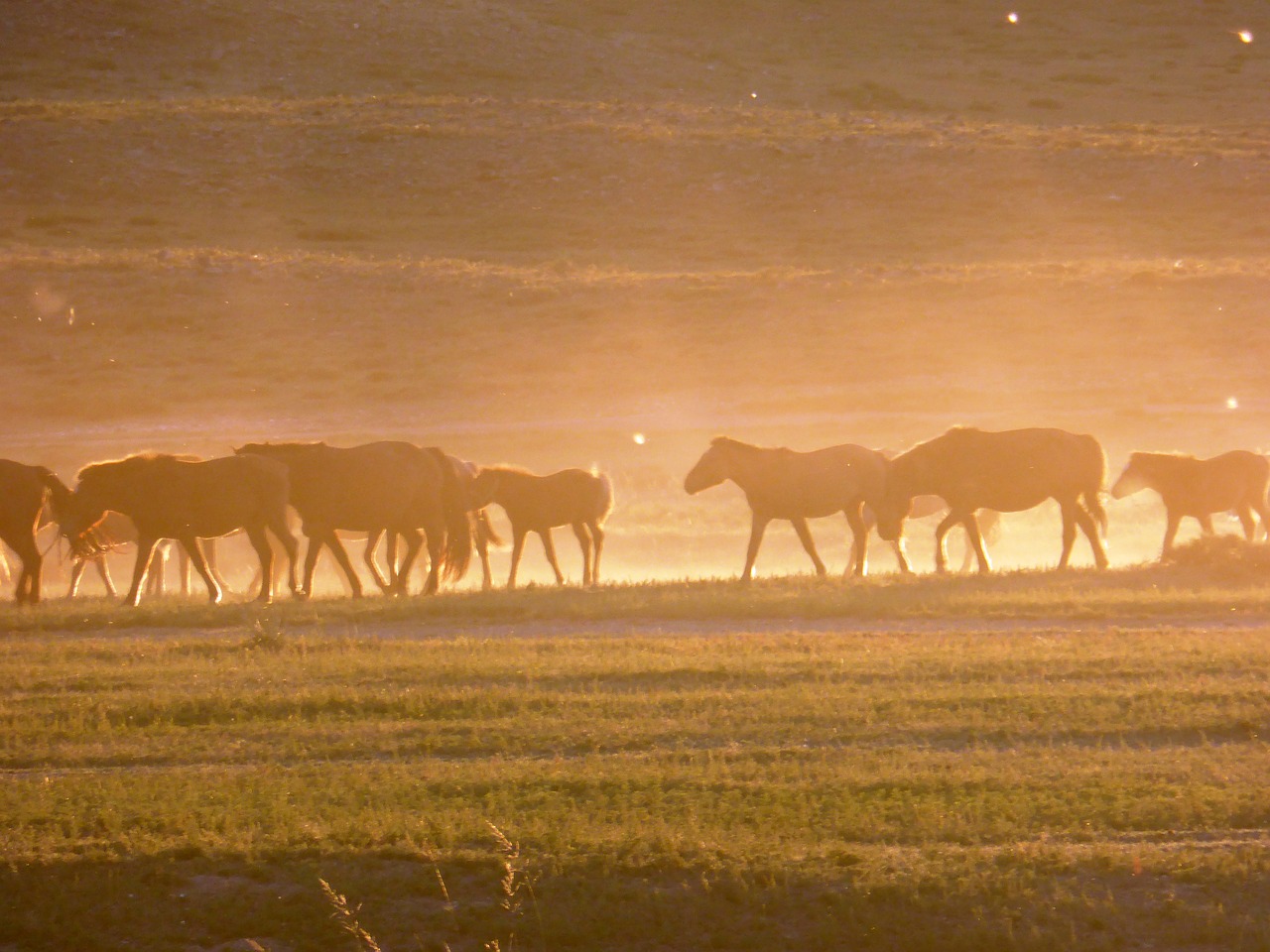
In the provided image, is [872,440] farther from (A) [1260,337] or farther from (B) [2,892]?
(B) [2,892]

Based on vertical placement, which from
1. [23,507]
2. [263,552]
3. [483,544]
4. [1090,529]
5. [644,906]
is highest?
[23,507]

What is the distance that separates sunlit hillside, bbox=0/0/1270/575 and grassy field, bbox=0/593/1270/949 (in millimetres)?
17418

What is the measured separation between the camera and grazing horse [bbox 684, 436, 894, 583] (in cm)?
2327

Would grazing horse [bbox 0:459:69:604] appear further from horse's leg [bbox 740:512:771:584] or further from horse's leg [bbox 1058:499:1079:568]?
horse's leg [bbox 1058:499:1079:568]

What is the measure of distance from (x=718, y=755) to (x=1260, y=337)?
41.1 meters

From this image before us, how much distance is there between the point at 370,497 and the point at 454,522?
1540 millimetres

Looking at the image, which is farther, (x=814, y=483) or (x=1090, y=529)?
(x=1090, y=529)

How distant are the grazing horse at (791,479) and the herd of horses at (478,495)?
0.02 metres

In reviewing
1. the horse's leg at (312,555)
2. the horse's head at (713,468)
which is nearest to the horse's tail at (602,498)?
the horse's head at (713,468)

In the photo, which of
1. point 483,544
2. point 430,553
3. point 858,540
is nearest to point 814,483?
point 858,540

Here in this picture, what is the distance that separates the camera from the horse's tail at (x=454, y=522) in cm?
2291

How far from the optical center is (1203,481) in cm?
2500

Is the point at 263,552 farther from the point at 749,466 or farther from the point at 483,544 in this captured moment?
the point at 749,466

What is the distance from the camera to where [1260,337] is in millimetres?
48656
